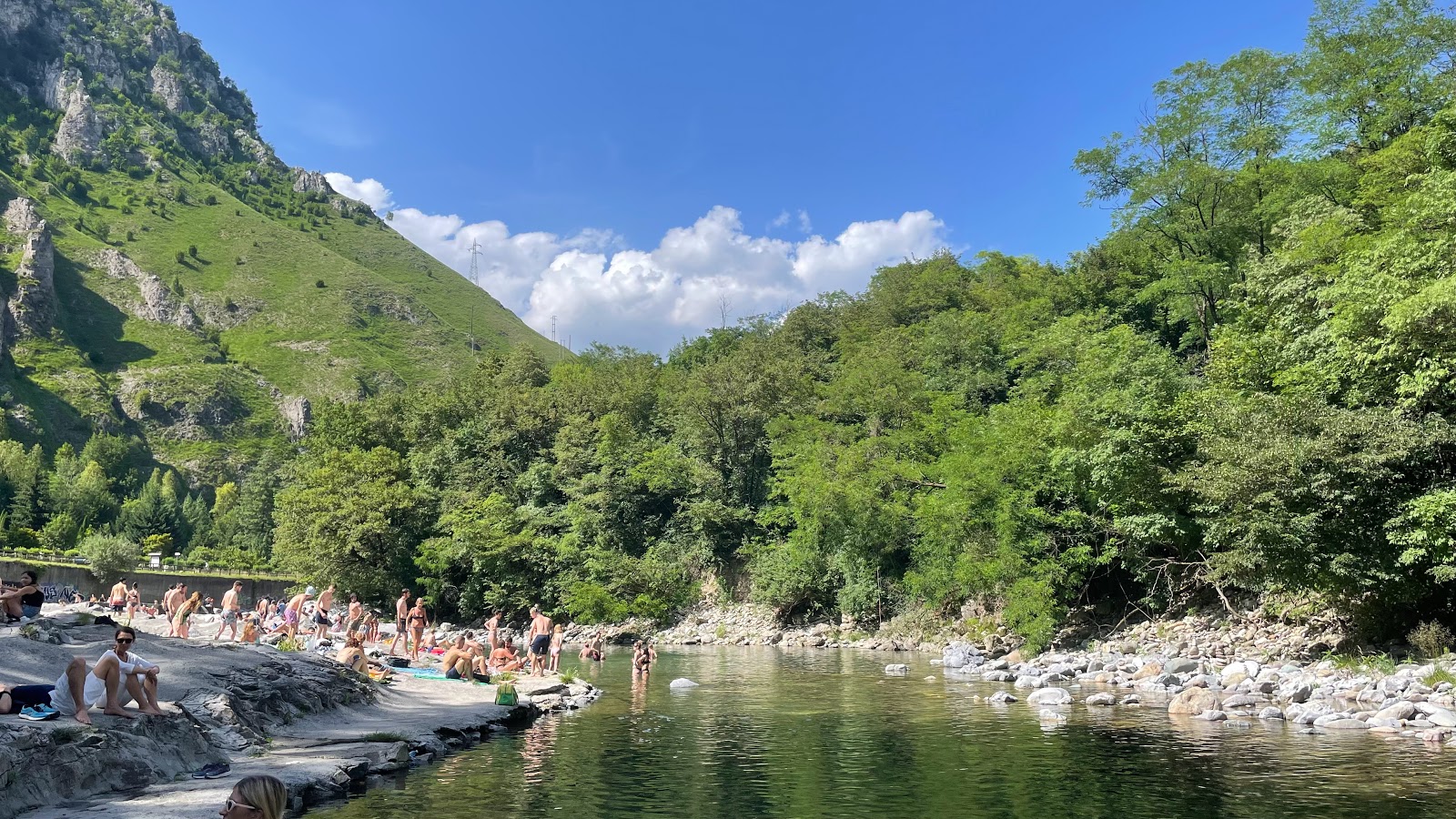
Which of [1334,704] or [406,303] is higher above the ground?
[406,303]

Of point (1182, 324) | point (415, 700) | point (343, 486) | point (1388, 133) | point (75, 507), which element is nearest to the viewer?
point (415, 700)

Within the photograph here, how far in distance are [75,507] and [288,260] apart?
251ft

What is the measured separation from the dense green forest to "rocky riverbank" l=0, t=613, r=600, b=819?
18.9 meters

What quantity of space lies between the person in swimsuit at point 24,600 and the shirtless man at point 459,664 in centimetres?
973

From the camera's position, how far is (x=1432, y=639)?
20.3m

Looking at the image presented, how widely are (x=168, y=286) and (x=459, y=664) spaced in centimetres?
14667

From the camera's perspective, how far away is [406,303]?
154875mm

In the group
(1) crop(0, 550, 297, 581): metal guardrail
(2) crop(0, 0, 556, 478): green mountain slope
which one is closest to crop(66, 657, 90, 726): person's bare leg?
(1) crop(0, 550, 297, 581): metal guardrail

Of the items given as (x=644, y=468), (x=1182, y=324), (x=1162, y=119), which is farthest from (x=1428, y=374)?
(x=644, y=468)

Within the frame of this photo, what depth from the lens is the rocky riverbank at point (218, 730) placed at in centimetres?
1009

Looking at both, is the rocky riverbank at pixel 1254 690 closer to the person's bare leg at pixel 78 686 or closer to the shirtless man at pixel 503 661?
the shirtless man at pixel 503 661

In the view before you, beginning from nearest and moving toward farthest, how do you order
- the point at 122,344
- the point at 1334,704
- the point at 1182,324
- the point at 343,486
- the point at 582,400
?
the point at 1334,704 → the point at 1182,324 → the point at 343,486 → the point at 582,400 → the point at 122,344

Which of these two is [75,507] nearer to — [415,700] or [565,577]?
[565,577]

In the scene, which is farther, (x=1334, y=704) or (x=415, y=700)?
(x=415, y=700)
